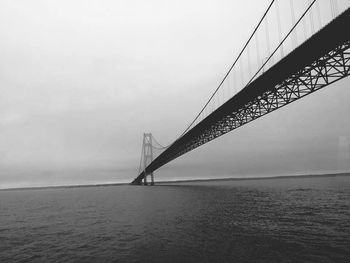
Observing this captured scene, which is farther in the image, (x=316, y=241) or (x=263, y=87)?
(x=263, y=87)

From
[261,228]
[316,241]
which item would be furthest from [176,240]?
[316,241]

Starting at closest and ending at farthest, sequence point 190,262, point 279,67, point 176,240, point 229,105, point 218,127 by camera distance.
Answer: point 190,262, point 176,240, point 279,67, point 229,105, point 218,127

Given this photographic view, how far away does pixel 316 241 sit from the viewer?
11.5 meters

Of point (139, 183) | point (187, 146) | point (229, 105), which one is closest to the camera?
point (229, 105)

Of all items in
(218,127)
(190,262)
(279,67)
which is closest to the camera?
(190,262)

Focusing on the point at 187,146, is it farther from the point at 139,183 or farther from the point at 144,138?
the point at 139,183

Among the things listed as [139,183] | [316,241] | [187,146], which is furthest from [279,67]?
[139,183]

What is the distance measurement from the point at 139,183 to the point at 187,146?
252 feet

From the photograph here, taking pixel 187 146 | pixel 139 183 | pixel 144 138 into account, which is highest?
pixel 144 138

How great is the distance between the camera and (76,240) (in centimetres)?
1407

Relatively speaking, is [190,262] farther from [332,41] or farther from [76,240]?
[332,41]

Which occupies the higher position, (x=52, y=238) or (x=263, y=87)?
(x=263, y=87)

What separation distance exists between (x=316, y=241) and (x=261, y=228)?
11.2ft

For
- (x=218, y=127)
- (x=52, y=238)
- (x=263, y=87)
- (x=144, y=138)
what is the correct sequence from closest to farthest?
→ (x=52, y=238)
(x=263, y=87)
(x=218, y=127)
(x=144, y=138)
